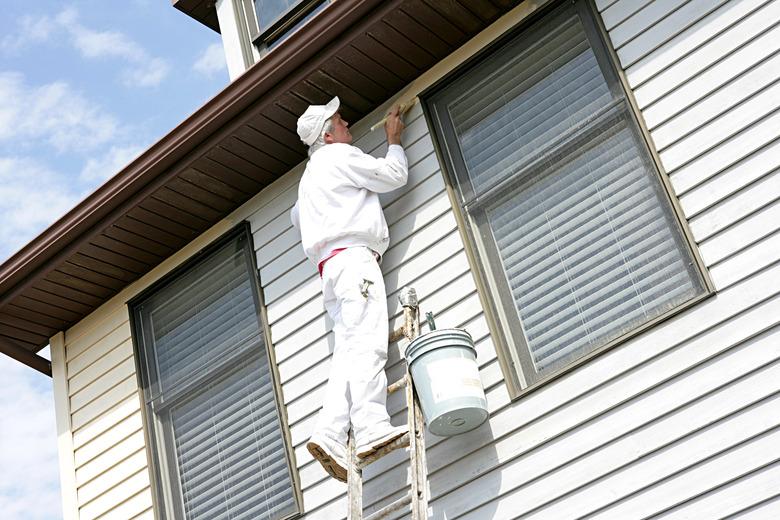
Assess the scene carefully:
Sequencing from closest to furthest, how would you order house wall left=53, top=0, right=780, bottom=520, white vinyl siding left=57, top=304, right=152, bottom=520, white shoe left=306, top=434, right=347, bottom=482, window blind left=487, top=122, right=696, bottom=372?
house wall left=53, top=0, right=780, bottom=520
window blind left=487, top=122, right=696, bottom=372
white shoe left=306, top=434, right=347, bottom=482
white vinyl siding left=57, top=304, right=152, bottom=520

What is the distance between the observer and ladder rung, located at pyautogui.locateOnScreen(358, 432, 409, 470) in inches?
217

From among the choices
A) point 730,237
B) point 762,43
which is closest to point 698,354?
point 730,237

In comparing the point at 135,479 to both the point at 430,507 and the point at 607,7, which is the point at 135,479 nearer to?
the point at 430,507

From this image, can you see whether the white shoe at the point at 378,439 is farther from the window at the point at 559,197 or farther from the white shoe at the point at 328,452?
the window at the point at 559,197

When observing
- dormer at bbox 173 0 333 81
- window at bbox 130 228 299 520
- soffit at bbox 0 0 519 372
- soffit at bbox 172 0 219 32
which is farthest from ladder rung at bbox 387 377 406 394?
soffit at bbox 172 0 219 32

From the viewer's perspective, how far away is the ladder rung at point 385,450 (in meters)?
5.52

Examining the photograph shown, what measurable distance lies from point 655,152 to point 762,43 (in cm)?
69

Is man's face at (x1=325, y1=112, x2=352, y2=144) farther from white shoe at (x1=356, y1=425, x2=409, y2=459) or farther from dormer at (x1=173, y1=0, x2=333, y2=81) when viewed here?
white shoe at (x1=356, y1=425, x2=409, y2=459)

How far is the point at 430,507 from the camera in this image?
559 centimetres

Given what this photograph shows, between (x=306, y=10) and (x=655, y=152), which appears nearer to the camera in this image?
(x=655, y=152)

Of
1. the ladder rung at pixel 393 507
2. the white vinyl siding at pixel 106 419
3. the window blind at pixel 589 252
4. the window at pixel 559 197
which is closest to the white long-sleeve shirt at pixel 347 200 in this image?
the window at pixel 559 197

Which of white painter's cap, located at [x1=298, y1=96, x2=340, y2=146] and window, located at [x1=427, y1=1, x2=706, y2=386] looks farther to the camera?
white painter's cap, located at [x1=298, y1=96, x2=340, y2=146]

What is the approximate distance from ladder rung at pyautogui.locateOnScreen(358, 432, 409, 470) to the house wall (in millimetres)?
216

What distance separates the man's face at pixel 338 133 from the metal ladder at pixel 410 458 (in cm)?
118
